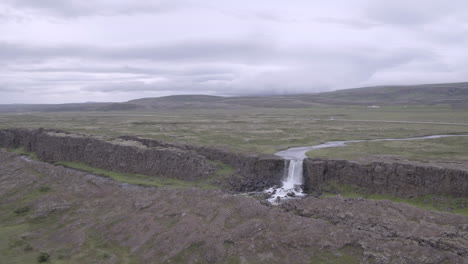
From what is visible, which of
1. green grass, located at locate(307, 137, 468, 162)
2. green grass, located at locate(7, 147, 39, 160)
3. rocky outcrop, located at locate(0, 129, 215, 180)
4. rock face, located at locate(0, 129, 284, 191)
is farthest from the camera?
green grass, located at locate(7, 147, 39, 160)

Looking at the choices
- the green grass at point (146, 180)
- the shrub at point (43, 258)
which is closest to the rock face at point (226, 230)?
the shrub at point (43, 258)

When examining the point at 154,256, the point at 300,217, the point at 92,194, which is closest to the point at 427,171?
the point at 300,217

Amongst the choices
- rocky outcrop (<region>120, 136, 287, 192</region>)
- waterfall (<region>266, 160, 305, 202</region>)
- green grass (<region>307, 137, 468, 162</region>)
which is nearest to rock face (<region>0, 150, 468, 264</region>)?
waterfall (<region>266, 160, 305, 202</region>)

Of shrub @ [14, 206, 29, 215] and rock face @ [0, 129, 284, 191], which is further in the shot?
rock face @ [0, 129, 284, 191]

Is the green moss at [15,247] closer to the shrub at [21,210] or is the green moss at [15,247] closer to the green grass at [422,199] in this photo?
the shrub at [21,210]

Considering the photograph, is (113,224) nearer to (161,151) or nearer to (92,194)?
(92,194)

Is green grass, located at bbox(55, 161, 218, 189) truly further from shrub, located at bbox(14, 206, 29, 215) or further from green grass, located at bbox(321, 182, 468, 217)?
green grass, located at bbox(321, 182, 468, 217)

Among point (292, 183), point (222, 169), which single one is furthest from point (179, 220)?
point (222, 169)
